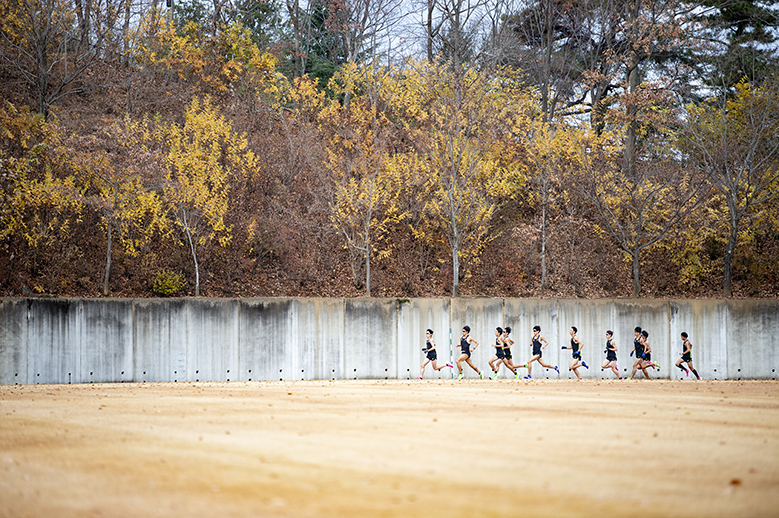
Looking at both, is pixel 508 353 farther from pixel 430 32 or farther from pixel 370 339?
pixel 430 32

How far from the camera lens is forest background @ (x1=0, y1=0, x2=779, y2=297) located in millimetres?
25781

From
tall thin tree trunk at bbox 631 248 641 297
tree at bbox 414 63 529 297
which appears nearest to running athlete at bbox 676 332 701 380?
tall thin tree trunk at bbox 631 248 641 297

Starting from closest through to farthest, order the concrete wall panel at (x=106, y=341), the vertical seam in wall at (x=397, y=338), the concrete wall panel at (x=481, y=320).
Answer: the concrete wall panel at (x=106, y=341), the vertical seam in wall at (x=397, y=338), the concrete wall panel at (x=481, y=320)

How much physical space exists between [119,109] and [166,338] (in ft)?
45.9

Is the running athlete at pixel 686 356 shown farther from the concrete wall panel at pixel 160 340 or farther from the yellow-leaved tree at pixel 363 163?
the concrete wall panel at pixel 160 340

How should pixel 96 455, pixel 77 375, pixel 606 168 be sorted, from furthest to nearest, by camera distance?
pixel 606 168
pixel 77 375
pixel 96 455

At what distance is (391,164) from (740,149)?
14125mm

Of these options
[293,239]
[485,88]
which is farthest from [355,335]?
[485,88]

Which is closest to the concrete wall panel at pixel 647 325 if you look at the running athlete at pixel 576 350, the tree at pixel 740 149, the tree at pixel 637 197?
the running athlete at pixel 576 350

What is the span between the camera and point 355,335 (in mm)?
22859

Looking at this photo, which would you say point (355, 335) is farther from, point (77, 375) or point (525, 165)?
point (525, 165)

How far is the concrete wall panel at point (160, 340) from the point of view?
21.5 metres

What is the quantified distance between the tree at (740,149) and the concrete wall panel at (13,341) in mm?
23543

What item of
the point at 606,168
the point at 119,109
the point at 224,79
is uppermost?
the point at 224,79
